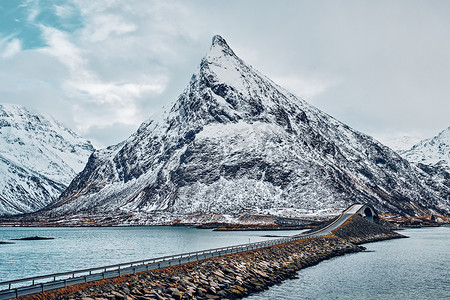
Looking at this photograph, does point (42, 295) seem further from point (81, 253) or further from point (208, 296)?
point (81, 253)

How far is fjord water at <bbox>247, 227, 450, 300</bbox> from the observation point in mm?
66469

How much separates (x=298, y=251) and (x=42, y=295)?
68047 mm

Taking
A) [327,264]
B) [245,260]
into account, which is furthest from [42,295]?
[327,264]

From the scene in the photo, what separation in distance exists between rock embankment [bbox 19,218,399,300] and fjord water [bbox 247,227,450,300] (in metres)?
2.65

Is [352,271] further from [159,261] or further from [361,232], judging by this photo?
[361,232]

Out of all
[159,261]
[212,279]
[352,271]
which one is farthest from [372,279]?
[159,261]

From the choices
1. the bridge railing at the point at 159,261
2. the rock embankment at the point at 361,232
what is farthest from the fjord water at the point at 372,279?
the rock embankment at the point at 361,232

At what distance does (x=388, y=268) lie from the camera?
309 feet

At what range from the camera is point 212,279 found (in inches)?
2462

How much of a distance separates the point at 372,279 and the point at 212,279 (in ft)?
107

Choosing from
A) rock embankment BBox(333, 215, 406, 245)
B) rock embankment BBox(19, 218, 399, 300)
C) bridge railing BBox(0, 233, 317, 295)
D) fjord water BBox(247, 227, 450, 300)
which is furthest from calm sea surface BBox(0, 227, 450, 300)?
rock embankment BBox(333, 215, 406, 245)

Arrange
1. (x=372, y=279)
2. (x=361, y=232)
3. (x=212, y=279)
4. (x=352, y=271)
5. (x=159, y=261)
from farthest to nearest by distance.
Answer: (x=361, y=232)
(x=352, y=271)
(x=372, y=279)
(x=159, y=261)
(x=212, y=279)

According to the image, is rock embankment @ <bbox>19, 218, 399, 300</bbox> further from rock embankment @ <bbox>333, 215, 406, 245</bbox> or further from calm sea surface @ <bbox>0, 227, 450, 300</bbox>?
rock embankment @ <bbox>333, 215, 406, 245</bbox>

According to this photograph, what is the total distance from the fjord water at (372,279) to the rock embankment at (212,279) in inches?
104
